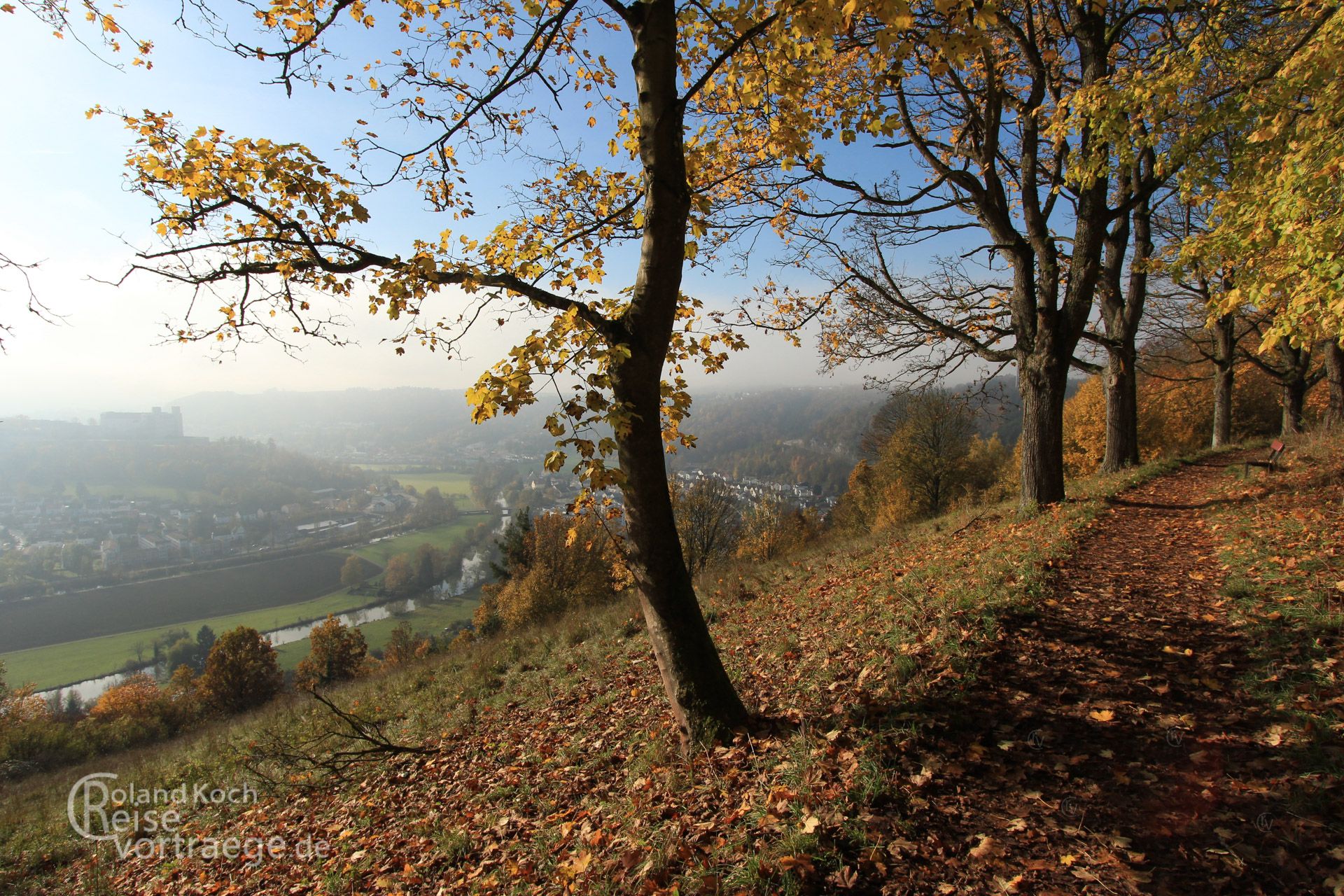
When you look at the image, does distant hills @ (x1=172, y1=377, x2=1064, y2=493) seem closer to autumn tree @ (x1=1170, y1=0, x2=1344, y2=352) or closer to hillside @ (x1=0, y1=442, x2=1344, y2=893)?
autumn tree @ (x1=1170, y1=0, x2=1344, y2=352)

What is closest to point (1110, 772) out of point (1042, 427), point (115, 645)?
point (1042, 427)

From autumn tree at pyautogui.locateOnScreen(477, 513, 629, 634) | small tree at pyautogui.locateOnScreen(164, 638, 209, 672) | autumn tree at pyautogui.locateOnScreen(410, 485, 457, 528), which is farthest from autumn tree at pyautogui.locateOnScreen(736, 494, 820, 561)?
autumn tree at pyautogui.locateOnScreen(410, 485, 457, 528)

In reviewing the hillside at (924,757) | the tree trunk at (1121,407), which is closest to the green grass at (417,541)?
the hillside at (924,757)

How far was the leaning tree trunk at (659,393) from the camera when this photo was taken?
12.5 ft

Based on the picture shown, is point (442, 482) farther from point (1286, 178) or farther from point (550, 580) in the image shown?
point (1286, 178)

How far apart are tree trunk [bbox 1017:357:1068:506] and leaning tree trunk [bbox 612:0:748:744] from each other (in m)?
7.54

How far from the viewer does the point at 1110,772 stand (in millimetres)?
2973

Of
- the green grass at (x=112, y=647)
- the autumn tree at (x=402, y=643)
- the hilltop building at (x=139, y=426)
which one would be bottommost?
the green grass at (x=112, y=647)

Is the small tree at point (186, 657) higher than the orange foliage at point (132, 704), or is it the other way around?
the orange foliage at point (132, 704)

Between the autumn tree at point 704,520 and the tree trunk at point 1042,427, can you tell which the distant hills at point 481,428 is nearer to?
the autumn tree at point 704,520

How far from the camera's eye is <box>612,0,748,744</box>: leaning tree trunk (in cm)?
380

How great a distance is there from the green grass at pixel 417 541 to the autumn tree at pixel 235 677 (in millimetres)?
44500

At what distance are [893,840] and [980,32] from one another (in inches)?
184

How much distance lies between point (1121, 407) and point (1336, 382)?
8421 millimetres
